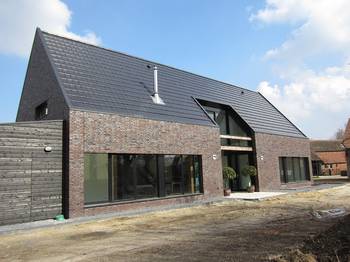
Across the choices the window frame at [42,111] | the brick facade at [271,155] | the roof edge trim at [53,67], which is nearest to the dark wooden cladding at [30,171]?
the roof edge trim at [53,67]

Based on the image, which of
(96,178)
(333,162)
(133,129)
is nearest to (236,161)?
(133,129)

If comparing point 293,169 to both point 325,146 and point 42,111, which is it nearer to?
point 42,111

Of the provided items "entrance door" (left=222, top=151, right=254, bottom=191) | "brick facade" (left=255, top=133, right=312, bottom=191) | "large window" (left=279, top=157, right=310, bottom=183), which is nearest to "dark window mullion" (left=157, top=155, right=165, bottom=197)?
"entrance door" (left=222, top=151, right=254, bottom=191)

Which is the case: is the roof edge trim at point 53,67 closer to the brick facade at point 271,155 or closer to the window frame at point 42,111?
the window frame at point 42,111

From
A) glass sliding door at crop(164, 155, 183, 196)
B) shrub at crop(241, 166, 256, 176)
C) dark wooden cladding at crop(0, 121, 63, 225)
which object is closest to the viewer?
dark wooden cladding at crop(0, 121, 63, 225)

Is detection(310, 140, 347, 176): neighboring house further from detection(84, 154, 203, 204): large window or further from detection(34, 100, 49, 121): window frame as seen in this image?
detection(34, 100, 49, 121): window frame

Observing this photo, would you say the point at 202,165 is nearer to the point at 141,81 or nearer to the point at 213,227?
the point at 141,81

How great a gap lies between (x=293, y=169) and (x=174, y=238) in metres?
19.1

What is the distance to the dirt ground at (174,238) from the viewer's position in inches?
267

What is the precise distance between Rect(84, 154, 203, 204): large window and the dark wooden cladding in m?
1.19

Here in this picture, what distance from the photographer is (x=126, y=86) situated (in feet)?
54.9

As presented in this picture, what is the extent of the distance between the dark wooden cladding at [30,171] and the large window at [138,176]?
1192 millimetres

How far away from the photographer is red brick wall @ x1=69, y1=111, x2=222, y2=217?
1255 centimetres

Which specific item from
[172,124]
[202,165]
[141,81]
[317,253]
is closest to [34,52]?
[141,81]
